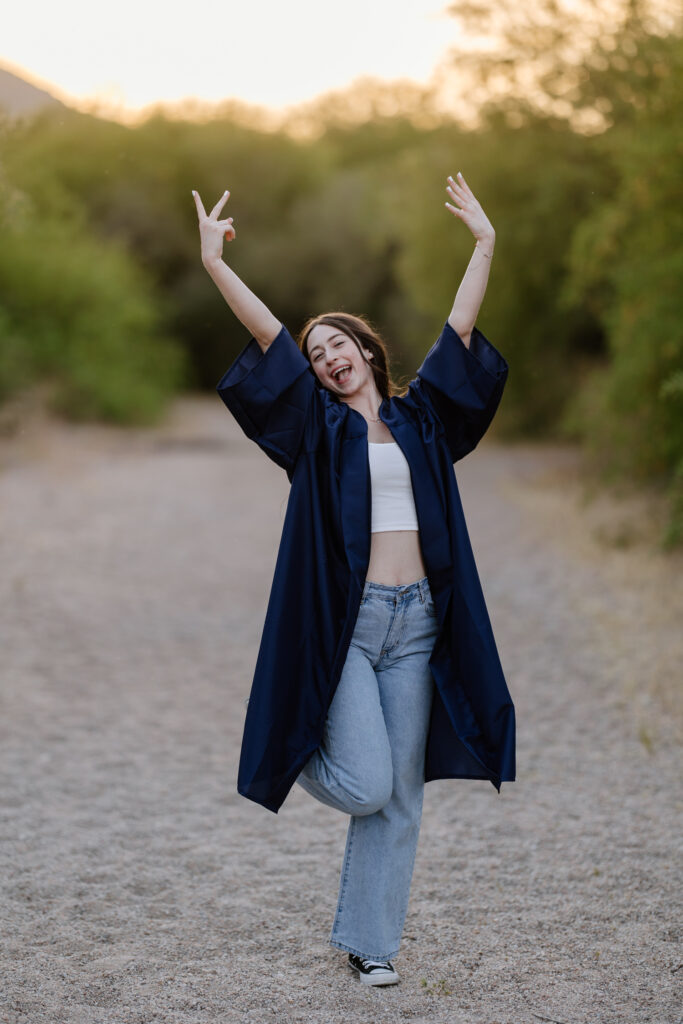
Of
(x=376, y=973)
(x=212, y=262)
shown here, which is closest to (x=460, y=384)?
(x=212, y=262)

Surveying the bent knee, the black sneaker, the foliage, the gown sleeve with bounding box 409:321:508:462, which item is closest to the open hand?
the gown sleeve with bounding box 409:321:508:462

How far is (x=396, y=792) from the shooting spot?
111 inches

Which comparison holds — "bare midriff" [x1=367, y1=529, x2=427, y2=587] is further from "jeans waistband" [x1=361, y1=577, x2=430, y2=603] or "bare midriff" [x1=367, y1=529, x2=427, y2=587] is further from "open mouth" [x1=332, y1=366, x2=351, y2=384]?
"open mouth" [x1=332, y1=366, x2=351, y2=384]

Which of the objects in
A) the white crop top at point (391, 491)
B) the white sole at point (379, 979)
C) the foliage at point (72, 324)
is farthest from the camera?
the foliage at point (72, 324)

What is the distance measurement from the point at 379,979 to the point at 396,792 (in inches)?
20.5

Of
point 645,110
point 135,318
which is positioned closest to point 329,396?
point 645,110

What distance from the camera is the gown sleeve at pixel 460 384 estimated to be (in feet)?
9.52

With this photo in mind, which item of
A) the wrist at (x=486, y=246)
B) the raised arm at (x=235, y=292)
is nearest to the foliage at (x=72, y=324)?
the raised arm at (x=235, y=292)

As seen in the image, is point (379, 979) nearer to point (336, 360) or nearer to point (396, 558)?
point (396, 558)

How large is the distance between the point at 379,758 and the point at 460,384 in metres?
0.99

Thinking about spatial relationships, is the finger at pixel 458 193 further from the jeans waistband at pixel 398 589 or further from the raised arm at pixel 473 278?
the jeans waistband at pixel 398 589

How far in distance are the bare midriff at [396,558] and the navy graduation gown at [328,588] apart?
37mm

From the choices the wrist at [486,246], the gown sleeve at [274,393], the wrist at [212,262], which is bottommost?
the gown sleeve at [274,393]

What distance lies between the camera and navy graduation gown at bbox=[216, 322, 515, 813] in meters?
2.73
